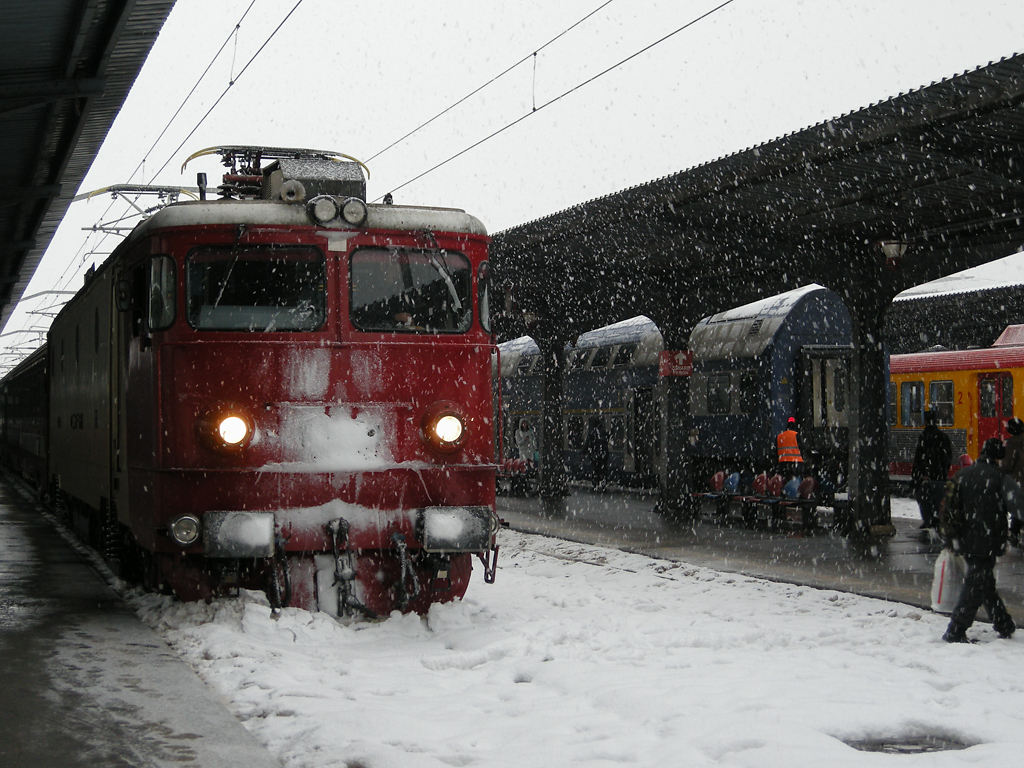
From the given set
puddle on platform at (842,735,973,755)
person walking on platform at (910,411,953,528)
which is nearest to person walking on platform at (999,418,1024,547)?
person walking on platform at (910,411,953,528)

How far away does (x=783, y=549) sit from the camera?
1538 cm

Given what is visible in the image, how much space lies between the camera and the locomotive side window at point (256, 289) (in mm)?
8984

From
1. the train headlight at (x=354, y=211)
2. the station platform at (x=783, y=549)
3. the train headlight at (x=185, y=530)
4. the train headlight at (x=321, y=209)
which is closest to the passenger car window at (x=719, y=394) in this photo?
the station platform at (x=783, y=549)

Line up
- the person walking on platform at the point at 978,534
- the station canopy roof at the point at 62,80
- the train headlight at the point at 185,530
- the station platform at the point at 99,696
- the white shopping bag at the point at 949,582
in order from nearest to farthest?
the station platform at the point at 99,696, the train headlight at the point at 185,530, the person walking on platform at the point at 978,534, the white shopping bag at the point at 949,582, the station canopy roof at the point at 62,80

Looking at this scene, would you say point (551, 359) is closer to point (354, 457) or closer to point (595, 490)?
point (595, 490)

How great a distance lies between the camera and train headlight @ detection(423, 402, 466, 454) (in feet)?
29.8

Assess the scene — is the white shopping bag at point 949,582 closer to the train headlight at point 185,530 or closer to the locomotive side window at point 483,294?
the locomotive side window at point 483,294

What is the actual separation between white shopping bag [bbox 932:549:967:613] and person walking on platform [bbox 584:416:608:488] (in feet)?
60.9

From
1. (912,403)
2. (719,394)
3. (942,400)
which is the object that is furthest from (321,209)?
(912,403)

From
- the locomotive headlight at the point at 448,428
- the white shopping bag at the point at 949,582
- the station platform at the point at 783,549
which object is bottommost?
the station platform at the point at 783,549

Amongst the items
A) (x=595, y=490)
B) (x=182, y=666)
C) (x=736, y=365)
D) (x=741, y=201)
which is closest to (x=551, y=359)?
(x=736, y=365)

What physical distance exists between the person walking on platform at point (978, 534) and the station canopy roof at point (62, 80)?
8522 millimetres

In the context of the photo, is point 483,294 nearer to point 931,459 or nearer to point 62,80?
point 62,80

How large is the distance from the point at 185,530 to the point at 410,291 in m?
2.42
